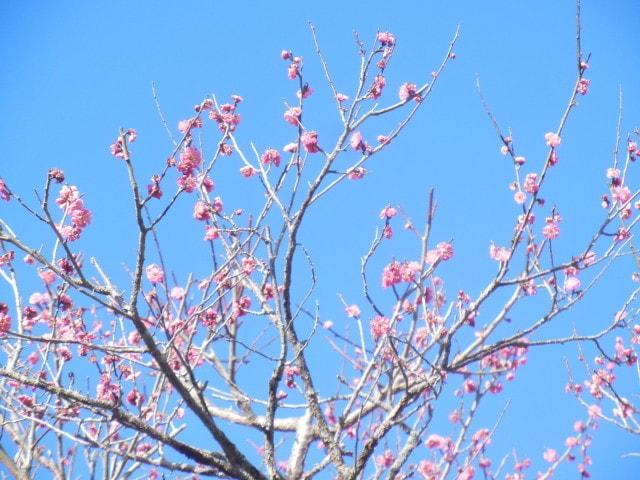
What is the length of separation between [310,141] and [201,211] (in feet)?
3.56

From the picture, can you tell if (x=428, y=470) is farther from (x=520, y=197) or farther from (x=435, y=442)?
(x=520, y=197)

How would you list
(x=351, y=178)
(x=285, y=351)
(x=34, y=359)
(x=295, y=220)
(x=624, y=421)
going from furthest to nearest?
(x=34, y=359)
(x=624, y=421)
(x=351, y=178)
(x=295, y=220)
(x=285, y=351)

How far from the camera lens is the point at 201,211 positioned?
4277 mm

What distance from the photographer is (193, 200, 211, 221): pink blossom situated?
4270mm

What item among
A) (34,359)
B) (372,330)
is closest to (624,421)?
(372,330)

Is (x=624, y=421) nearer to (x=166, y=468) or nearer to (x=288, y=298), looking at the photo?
(x=288, y=298)

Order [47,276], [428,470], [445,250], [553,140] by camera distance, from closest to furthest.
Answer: [553,140] → [445,250] → [47,276] → [428,470]

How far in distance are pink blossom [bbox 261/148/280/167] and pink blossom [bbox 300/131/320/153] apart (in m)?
0.46

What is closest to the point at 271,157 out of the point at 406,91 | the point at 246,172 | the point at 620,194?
the point at 246,172

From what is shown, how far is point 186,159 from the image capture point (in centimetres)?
305

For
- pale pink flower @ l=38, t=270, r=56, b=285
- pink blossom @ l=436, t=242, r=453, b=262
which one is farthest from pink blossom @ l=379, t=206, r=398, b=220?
pale pink flower @ l=38, t=270, r=56, b=285

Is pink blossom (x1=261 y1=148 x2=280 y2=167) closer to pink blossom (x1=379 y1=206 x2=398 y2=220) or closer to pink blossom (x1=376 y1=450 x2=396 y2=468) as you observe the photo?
pink blossom (x1=379 y1=206 x2=398 y2=220)

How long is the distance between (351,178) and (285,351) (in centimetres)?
148

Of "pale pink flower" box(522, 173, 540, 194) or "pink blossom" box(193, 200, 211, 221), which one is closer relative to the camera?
"pale pink flower" box(522, 173, 540, 194)
